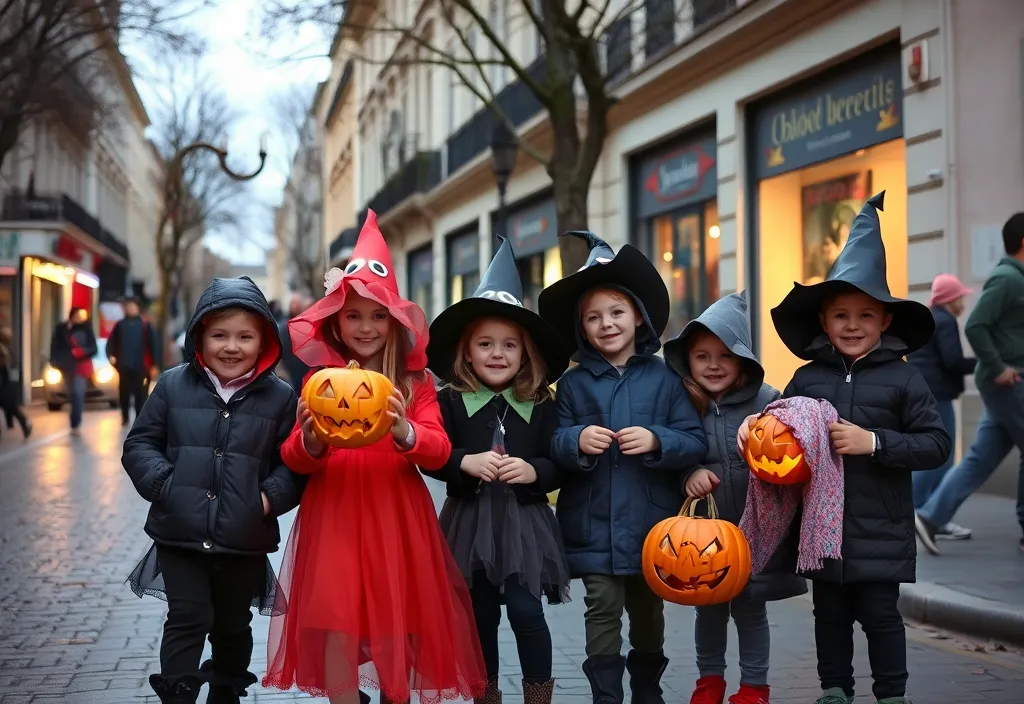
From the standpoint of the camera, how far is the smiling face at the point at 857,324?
181 inches

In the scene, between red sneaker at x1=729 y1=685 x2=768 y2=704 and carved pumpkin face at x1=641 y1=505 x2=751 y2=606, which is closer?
carved pumpkin face at x1=641 y1=505 x2=751 y2=606

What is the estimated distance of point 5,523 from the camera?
33.2ft

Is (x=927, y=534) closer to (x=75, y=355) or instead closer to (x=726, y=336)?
(x=726, y=336)

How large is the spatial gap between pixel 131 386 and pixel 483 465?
16.5m

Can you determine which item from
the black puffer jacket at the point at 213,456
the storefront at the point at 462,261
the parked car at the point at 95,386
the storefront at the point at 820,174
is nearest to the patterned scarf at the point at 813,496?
the black puffer jacket at the point at 213,456

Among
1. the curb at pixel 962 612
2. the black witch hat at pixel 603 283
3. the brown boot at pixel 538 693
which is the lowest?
the curb at pixel 962 612

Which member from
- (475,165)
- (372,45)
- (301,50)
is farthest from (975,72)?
(372,45)

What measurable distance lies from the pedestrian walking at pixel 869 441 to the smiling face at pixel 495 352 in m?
0.87

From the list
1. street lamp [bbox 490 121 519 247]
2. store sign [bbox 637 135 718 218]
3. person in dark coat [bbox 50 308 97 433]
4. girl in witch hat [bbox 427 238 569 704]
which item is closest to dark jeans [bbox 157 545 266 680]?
girl in witch hat [bbox 427 238 569 704]

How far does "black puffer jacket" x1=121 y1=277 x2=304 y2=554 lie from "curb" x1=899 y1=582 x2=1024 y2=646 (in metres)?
3.63

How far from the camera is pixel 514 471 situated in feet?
14.5

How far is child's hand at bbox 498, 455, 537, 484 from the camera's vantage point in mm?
4402

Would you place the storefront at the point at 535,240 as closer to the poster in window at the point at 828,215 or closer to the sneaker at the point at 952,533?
the poster in window at the point at 828,215

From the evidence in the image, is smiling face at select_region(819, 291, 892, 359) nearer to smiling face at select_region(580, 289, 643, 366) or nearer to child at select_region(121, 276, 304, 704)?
smiling face at select_region(580, 289, 643, 366)
